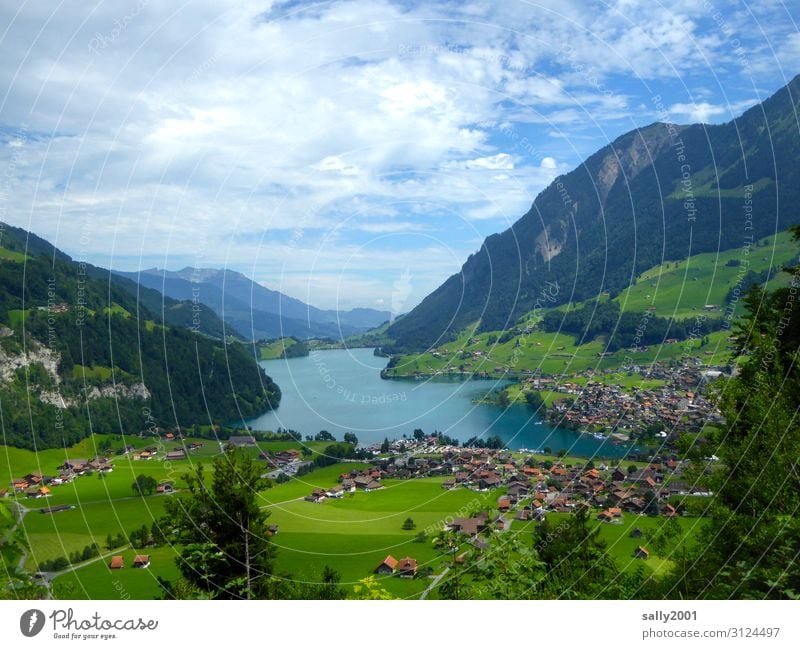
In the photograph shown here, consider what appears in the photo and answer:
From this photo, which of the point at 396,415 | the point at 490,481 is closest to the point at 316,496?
the point at 490,481

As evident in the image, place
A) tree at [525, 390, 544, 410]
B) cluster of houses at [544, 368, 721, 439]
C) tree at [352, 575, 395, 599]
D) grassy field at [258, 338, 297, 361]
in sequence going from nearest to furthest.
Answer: tree at [352, 575, 395, 599], cluster of houses at [544, 368, 721, 439], tree at [525, 390, 544, 410], grassy field at [258, 338, 297, 361]

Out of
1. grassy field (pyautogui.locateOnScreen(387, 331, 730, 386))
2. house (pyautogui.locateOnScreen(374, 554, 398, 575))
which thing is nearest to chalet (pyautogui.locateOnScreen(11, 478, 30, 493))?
house (pyautogui.locateOnScreen(374, 554, 398, 575))

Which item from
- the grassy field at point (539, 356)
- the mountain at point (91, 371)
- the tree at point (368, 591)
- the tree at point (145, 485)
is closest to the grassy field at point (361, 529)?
the tree at point (145, 485)

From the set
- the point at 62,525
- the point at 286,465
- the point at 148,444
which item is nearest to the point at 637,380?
the point at 286,465

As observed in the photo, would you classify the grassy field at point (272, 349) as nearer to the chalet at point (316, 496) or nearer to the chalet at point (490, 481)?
the chalet at point (316, 496)

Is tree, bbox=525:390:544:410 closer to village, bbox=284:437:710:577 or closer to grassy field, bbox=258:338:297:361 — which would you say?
village, bbox=284:437:710:577
